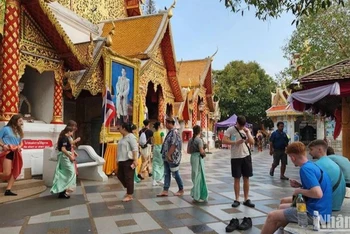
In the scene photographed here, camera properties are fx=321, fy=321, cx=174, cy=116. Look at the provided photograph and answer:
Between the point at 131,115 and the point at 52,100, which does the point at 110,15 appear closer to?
the point at 131,115

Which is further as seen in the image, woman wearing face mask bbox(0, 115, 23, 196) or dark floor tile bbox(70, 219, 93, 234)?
woman wearing face mask bbox(0, 115, 23, 196)

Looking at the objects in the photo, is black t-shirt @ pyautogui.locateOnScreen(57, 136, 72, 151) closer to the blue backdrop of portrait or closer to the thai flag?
the thai flag

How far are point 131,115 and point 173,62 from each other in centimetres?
438

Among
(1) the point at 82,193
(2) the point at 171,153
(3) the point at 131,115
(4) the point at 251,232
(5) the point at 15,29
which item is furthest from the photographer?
(3) the point at 131,115

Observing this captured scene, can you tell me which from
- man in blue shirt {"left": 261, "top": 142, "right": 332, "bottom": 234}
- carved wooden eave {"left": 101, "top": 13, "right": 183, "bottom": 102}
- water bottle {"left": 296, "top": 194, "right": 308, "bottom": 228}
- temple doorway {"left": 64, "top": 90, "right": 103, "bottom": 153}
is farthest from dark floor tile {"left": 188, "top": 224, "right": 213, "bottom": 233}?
temple doorway {"left": 64, "top": 90, "right": 103, "bottom": 153}

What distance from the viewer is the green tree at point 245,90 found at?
37.0m

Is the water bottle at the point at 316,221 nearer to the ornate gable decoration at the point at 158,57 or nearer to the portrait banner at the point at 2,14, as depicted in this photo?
the portrait banner at the point at 2,14

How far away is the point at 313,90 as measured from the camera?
7809mm

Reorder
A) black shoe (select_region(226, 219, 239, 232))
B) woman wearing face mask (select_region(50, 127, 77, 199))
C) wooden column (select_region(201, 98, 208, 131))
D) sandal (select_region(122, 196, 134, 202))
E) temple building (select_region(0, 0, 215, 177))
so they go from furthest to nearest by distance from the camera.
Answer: wooden column (select_region(201, 98, 208, 131)), temple building (select_region(0, 0, 215, 177)), woman wearing face mask (select_region(50, 127, 77, 199)), sandal (select_region(122, 196, 134, 202)), black shoe (select_region(226, 219, 239, 232))

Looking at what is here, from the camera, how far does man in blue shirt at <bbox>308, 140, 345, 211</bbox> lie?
10.5 ft

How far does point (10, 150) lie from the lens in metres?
5.96

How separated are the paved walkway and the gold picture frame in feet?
9.18

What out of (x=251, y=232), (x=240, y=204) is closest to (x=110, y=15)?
(x=240, y=204)

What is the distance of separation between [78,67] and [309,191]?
7.33m
